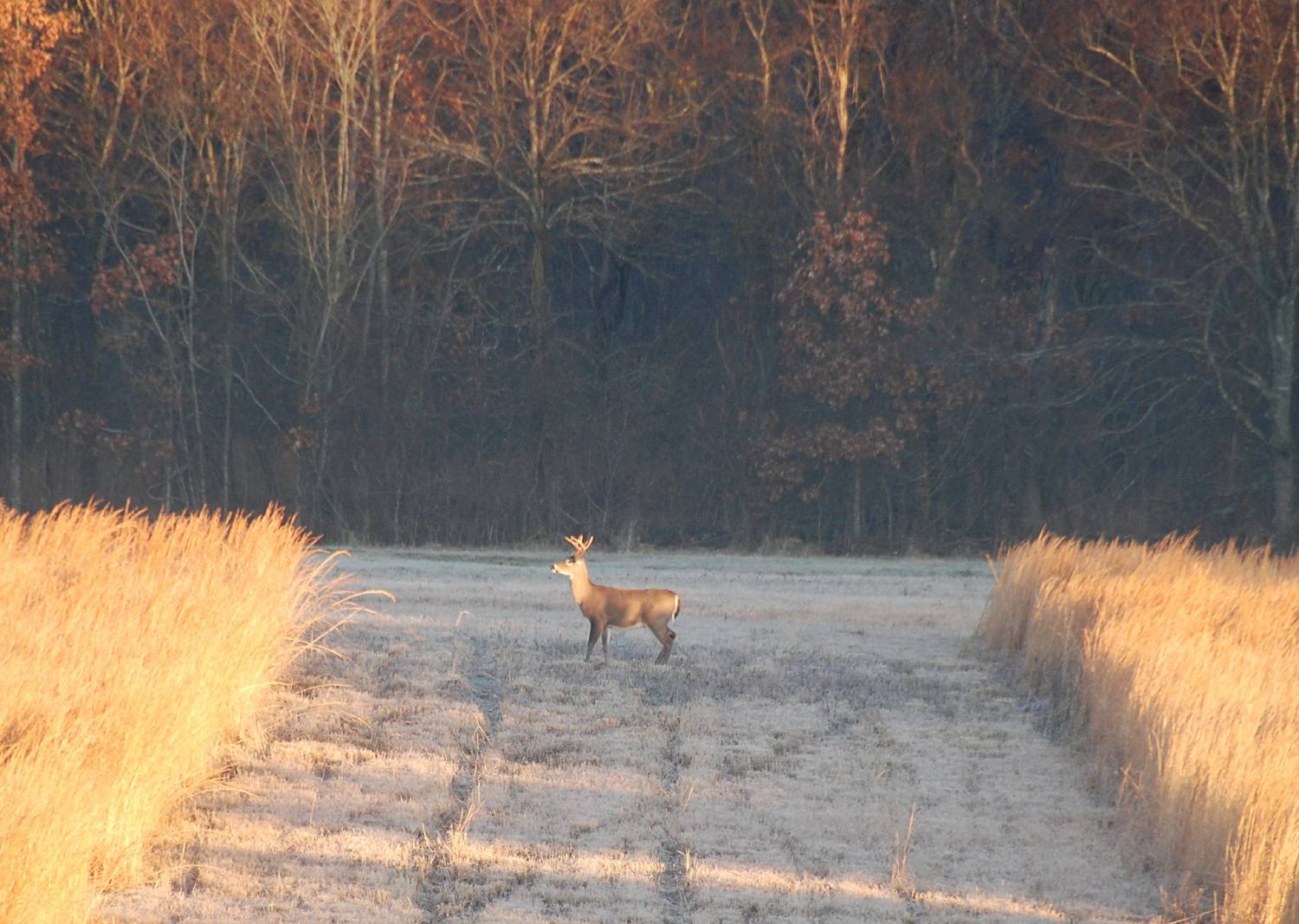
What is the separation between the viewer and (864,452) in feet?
92.0

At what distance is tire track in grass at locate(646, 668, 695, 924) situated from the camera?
7285mm

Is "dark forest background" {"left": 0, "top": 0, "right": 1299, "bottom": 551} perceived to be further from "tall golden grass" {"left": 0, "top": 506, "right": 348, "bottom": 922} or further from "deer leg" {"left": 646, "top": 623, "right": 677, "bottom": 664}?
"tall golden grass" {"left": 0, "top": 506, "right": 348, "bottom": 922}

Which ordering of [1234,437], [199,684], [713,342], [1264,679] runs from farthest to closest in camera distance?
[713,342], [1234,437], [1264,679], [199,684]

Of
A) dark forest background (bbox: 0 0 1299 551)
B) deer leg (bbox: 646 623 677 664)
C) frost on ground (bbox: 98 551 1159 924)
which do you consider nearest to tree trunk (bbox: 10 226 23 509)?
dark forest background (bbox: 0 0 1299 551)

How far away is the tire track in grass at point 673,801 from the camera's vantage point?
729 centimetres

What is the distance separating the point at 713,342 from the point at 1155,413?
886cm

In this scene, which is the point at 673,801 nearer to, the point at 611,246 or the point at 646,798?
the point at 646,798

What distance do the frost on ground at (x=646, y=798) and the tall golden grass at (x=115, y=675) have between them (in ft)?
1.18

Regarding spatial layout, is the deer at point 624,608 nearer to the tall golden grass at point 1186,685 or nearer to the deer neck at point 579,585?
the deer neck at point 579,585

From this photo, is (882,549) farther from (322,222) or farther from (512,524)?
(322,222)

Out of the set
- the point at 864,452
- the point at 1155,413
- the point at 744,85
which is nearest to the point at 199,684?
the point at 864,452

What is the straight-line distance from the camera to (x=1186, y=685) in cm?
959

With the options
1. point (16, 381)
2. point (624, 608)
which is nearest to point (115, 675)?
point (624, 608)

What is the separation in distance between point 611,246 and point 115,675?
944 inches
